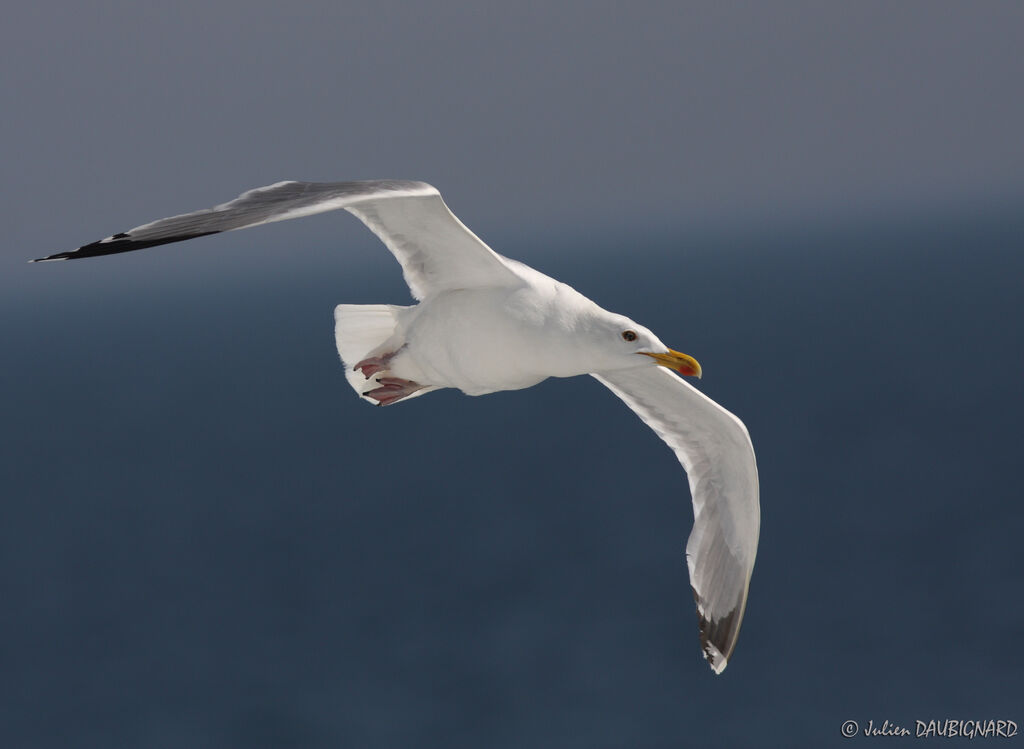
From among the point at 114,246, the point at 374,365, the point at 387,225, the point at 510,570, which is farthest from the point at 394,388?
the point at 510,570

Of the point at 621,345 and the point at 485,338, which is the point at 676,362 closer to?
the point at 621,345

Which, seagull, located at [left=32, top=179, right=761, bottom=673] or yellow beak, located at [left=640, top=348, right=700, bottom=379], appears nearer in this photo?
seagull, located at [left=32, top=179, right=761, bottom=673]

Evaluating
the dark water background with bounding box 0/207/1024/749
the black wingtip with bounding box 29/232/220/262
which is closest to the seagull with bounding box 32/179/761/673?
the black wingtip with bounding box 29/232/220/262

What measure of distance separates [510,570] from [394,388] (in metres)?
59.1

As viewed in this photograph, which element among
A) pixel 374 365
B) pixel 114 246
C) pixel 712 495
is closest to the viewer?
pixel 114 246

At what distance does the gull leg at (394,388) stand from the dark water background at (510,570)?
49.0 meters

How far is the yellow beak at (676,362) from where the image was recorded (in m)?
8.45

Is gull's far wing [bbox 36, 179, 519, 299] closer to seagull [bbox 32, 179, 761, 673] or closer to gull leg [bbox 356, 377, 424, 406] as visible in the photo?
seagull [bbox 32, 179, 761, 673]

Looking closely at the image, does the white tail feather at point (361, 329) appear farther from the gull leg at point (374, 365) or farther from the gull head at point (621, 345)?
the gull head at point (621, 345)

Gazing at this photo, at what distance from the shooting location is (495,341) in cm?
833

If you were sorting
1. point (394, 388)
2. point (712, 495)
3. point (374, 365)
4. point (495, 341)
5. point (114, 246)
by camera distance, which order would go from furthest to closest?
point (712, 495) < point (394, 388) < point (374, 365) < point (495, 341) < point (114, 246)

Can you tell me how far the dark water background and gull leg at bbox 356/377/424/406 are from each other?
49035 millimetres

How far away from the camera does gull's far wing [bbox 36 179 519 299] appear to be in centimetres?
665

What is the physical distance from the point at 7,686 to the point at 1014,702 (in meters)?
53.3
